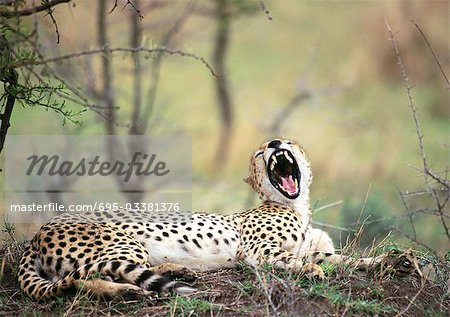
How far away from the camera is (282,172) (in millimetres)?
5562

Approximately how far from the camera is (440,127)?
1332 cm

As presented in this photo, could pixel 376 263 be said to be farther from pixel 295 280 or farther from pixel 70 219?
pixel 70 219

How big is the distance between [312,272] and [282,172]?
104cm

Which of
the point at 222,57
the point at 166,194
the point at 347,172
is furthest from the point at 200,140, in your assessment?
the point at 166,194

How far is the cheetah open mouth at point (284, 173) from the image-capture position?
5.45 metres

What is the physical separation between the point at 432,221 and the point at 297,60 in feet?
19.0

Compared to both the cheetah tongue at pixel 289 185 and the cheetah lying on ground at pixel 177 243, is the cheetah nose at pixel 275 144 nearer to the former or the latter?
the cheetah lying on ground at pixel 177 243

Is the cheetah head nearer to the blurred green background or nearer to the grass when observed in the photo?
the grass

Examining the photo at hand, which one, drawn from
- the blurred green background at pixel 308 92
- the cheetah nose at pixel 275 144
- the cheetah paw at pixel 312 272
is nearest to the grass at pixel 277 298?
the cheetah paw at pixel 312 272

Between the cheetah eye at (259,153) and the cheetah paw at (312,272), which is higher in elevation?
the cheetah eye at (259,153)

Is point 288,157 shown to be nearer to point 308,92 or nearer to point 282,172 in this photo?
point 282,172

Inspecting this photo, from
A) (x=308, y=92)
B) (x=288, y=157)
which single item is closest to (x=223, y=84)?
(x=308, y=92)

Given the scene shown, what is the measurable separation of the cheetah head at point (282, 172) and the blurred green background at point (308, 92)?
144 inches

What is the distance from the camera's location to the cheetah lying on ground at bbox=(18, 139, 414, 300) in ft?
14.9
